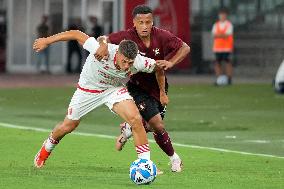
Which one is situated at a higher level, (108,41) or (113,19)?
(108,41)

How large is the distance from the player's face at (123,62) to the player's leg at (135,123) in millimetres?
494

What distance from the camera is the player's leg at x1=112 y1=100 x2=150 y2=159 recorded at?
14727 millimetres

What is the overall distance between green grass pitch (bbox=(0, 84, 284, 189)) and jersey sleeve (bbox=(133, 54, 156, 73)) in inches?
50.3

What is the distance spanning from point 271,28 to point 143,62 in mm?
32165

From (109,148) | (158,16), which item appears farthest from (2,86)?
(109,148)

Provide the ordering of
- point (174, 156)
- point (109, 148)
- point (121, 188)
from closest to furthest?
point (121, 188)
point (174, 156)
point (109, 148)

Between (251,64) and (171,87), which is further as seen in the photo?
(251,64)

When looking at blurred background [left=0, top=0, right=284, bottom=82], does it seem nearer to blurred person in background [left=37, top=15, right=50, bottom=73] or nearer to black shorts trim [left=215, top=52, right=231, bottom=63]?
blurred person in background [left=37, top=15, right=50, bottom=73]

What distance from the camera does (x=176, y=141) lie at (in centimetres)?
2133

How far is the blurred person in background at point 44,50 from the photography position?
1908 inches

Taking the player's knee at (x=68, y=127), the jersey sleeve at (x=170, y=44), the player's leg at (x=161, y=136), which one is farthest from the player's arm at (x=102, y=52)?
the player's leg at (x=161, y=136)

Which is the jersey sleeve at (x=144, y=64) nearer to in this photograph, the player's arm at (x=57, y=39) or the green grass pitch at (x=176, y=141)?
the player's arm at (x=57, y=39)

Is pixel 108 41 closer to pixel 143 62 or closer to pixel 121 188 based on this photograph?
pixel 143 62

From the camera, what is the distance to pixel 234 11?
4791 centimetres
